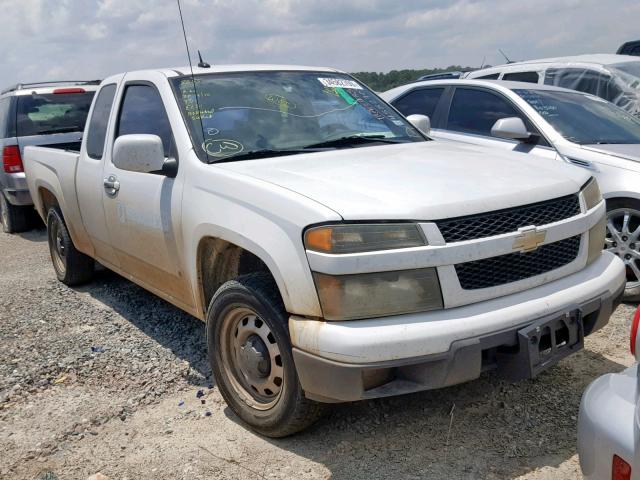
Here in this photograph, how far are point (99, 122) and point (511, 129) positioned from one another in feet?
10.5

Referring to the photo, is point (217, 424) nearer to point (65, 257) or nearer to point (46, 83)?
point (65, 257)

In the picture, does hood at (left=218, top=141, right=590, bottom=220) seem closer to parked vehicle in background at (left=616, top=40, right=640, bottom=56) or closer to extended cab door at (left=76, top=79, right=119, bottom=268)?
extended cab door at (left=76, top=79, right=119, bottom=268)

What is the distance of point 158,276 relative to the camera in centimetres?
412

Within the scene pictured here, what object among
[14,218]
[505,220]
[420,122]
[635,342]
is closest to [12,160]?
[14,218]

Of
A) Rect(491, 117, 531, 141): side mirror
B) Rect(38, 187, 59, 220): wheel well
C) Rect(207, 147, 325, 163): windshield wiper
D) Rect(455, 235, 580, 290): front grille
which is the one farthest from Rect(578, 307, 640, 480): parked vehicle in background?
Rect(38, 187, 59, 220): wheel well

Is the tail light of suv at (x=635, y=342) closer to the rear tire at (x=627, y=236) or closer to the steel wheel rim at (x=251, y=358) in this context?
the steel wheel rim at (x=251, y=358)

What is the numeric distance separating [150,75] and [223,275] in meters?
1.55

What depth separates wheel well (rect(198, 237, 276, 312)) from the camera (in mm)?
3400

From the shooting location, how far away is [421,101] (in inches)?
267

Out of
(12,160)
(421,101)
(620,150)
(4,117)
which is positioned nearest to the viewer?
(620,150)

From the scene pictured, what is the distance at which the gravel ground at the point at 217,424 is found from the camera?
9.73 feet

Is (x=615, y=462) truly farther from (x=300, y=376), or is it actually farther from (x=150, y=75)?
(x=150, y=75)

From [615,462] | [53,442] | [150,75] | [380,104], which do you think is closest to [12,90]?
[150,75]

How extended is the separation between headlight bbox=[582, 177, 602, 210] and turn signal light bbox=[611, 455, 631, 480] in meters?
1.65
